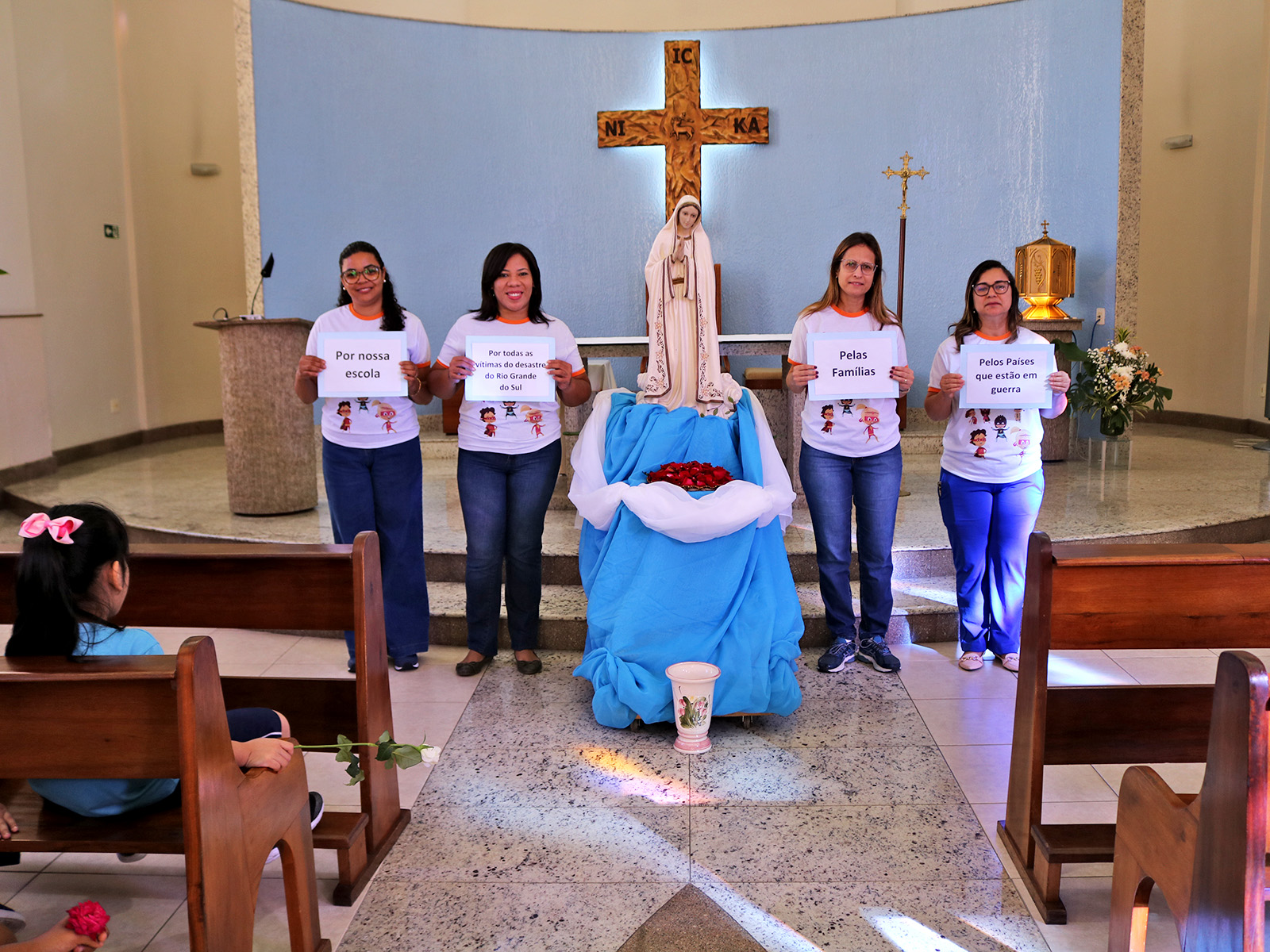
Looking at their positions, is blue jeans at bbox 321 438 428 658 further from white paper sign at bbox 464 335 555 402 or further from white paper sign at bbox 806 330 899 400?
white paper sign at bbox 806 330 899 400

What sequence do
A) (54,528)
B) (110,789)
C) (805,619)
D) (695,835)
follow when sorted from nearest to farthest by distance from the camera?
(54,528), (110,789), (695,835), (805,619)

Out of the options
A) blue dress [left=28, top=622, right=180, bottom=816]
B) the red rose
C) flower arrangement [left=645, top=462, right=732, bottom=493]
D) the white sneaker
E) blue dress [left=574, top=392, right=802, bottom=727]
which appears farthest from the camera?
flower arrangement [left=645, top=462, right=732, bottom=493]

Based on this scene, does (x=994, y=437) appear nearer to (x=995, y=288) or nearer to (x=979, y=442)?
(x=979, y=442)

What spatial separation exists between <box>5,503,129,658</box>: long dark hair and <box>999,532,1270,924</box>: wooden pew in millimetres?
1815

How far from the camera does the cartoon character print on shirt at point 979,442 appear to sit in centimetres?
347

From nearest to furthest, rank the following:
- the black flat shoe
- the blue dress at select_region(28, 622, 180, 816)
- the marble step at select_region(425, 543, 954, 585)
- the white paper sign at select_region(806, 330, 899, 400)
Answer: the blue dress at select_region(28, 622, 180, 816) → the white paper sign at select_region(806, 330, 899, 400) → the black flat shoe → the marble step at select_region(425, 543, 954, 585)

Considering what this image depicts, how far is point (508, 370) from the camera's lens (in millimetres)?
3422

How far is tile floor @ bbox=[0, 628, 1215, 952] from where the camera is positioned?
2131mm

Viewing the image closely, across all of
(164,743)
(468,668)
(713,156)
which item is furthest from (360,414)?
(713,156)

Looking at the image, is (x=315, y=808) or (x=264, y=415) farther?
(x=264, y=415)

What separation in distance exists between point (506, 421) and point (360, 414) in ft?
1.59

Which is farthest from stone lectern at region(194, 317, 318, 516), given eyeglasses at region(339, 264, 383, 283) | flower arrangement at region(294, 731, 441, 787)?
flower arrangement at region(294, 731, 441, 787)

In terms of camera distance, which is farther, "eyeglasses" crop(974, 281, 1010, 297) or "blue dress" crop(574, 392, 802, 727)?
"eyeglasses" crop(974, 281, 1010, 297)

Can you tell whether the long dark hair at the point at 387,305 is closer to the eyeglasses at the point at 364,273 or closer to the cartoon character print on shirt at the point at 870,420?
the eyeglasses at the point at 364,273
